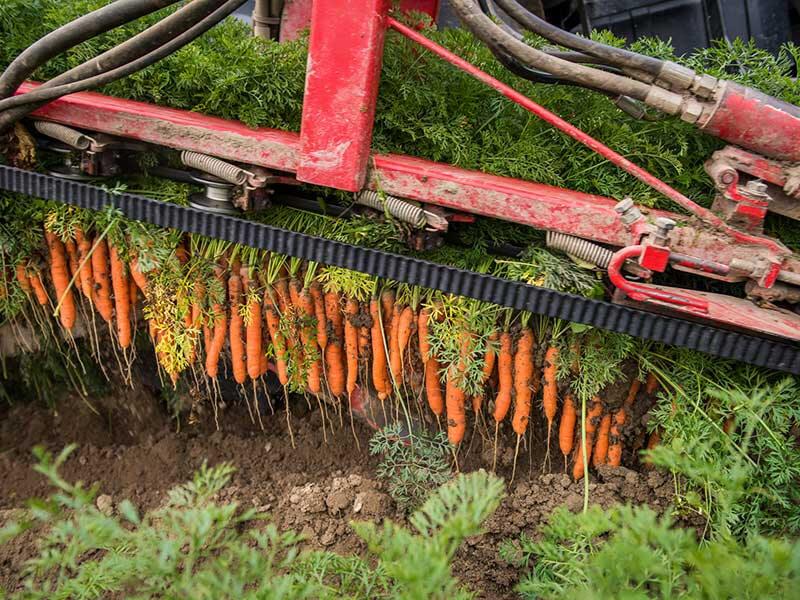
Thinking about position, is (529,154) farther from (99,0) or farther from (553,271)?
(99,0)

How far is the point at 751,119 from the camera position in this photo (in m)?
2.07

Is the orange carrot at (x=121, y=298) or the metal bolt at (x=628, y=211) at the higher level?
the metal bolt at (x=628, y=211)

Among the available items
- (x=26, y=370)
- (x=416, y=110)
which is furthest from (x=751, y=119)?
(x=26, y=370)

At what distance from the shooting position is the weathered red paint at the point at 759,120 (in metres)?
2.06

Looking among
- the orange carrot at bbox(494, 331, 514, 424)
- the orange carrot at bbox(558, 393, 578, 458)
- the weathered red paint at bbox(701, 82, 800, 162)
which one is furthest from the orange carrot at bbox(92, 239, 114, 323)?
the weathered red paint at bbox(701, 82, 800, 162)

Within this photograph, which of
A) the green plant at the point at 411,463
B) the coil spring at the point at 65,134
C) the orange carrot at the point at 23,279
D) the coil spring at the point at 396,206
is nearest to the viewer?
the coil spring at the point at 396,206

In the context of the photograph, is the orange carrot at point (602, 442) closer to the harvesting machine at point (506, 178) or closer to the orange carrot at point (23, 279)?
the harvesting machine at point (506, 178)

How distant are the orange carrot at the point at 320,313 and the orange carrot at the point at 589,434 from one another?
0.99 m

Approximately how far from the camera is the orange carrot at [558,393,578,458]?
2588 millimetres

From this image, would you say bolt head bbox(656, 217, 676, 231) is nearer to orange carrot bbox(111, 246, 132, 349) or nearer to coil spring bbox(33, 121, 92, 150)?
coil spring bbox(33, 121, 92, 150)

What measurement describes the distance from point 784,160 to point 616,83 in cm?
52

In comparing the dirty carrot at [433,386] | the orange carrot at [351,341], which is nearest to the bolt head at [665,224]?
the dirty carrot at [433,386]

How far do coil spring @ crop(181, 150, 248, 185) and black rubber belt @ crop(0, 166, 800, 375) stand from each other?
0.43ft

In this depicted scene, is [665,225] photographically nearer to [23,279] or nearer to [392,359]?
[392,359]
